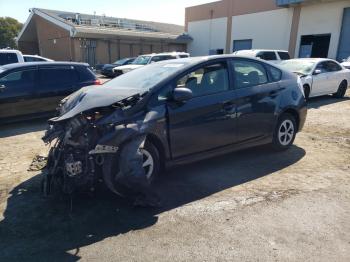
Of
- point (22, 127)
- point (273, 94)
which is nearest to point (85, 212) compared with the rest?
point (273, 94)

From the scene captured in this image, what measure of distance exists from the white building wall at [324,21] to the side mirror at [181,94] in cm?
2245

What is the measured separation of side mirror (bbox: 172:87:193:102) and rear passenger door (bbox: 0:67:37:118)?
201 inches

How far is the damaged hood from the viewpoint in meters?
3.74

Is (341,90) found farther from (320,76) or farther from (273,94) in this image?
(273,94)

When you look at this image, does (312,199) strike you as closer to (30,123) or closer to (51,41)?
(30,123)

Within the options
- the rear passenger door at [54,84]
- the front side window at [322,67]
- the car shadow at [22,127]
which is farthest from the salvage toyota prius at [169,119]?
the front side window at [322,67]

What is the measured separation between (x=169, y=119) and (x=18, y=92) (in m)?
5.16

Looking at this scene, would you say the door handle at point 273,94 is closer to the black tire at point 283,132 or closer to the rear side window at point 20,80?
the black tire at point 283,132

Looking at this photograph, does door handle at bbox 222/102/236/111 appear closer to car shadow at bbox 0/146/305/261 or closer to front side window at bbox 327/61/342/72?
car shadow at bbox 0/146/305/261

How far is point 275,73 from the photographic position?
18.2 ft

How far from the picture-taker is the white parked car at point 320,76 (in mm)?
10860

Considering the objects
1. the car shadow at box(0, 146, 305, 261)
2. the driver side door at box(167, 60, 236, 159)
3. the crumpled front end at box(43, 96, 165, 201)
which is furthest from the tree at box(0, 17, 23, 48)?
the crumpled front end at box(43, 96, 165, 201)

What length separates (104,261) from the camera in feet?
9.30

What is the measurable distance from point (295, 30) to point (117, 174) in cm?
2587
